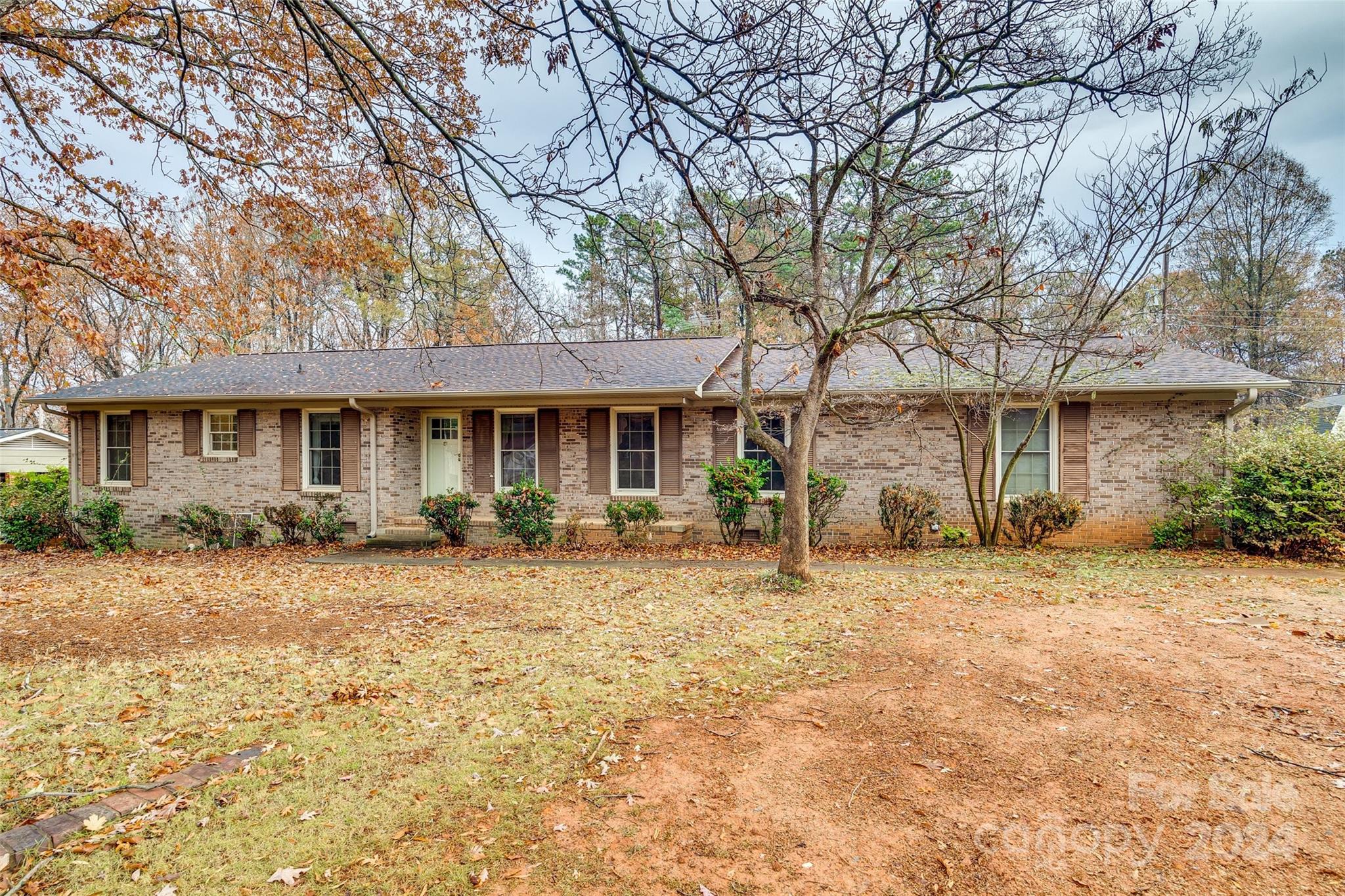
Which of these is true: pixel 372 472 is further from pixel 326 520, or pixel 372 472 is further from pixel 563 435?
pixel 563 435

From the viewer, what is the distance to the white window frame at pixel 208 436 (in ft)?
42.7

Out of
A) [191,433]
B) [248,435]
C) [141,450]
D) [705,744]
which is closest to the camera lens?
[705,744]

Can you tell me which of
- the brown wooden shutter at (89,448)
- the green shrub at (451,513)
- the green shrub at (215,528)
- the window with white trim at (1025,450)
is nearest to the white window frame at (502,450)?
the green shrub at (451,513)

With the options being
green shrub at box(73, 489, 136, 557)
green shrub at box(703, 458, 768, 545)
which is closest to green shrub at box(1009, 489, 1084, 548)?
green shrub at box(703, 458, 768, 545)

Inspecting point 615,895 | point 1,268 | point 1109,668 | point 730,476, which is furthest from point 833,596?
point 1,268

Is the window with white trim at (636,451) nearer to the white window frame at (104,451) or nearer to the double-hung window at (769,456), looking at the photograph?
the double-hung window at (769,456)

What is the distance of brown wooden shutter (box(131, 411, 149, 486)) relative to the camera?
1327 cm

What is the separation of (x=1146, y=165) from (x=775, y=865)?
10.4 meters

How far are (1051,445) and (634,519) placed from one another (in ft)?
24.2

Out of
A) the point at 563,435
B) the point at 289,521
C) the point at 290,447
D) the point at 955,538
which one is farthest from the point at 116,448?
the point at 955,538

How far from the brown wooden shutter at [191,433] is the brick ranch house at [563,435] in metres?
0.04

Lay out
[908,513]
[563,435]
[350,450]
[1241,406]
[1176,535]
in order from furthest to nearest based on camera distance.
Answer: [350,450], [563,435], [908,513], [1241,406], [1176,535]

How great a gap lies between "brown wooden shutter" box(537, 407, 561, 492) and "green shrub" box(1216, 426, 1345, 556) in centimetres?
1095

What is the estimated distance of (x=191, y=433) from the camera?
13055mm
